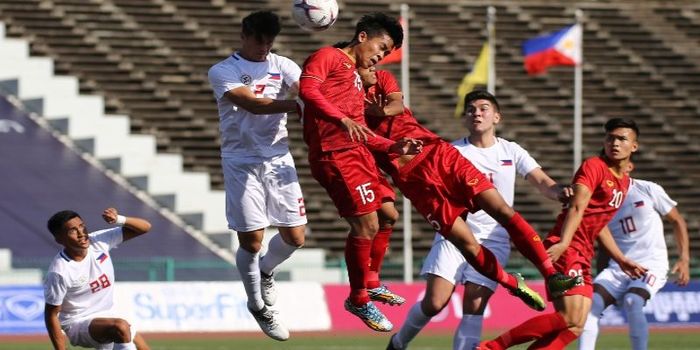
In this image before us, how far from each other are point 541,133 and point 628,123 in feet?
62.4

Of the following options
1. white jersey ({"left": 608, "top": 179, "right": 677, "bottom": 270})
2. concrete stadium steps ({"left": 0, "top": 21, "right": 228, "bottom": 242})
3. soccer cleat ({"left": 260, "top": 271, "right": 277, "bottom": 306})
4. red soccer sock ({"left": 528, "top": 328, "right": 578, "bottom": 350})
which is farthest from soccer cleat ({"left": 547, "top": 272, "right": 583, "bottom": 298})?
concrete stadium steps ({"left": 0, "top": 21, "right": 228, "bottom": 242})

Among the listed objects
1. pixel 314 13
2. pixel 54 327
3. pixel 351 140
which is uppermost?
pixel 314 13

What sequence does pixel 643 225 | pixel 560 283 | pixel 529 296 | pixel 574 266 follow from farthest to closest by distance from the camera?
pixel 643 225 < pixel 574 266 < pixel 529 296 < pixel 560 283

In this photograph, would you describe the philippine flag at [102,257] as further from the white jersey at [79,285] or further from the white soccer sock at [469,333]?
the white soccer sock at [469,333]

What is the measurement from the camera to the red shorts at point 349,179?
1150cm

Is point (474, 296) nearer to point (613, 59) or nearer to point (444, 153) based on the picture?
point (444, 153)

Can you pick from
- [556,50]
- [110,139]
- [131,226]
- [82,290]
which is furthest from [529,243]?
[110,139]

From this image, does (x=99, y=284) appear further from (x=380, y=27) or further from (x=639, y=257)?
(x=639, y=257)

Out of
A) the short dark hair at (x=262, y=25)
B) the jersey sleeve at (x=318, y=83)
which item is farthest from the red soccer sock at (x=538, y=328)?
the short dark hair at (x=262, y=25)

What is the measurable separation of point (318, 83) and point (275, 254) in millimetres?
2015

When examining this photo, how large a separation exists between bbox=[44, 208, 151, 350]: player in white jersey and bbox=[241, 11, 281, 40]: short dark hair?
1.96 meters

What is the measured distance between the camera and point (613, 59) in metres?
34.2

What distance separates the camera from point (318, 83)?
442 inches

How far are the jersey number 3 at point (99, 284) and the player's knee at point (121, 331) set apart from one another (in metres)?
0.38
